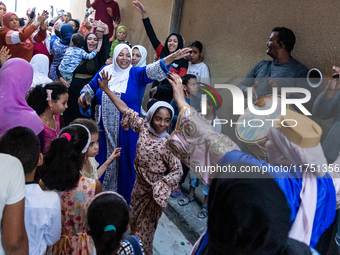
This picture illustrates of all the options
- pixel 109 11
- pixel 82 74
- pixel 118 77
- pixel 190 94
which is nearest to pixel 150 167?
pixel 190 94

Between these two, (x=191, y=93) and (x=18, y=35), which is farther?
(x=18, y=35)

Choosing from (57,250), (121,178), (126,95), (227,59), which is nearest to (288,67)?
(227,59)

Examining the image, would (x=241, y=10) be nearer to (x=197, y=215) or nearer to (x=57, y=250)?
(x=197, y=215)

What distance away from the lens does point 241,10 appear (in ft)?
10.7

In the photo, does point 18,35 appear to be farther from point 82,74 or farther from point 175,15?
point 175,15

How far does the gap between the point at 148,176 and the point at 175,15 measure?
3.17m

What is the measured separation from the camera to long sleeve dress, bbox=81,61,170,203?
2.97 metres

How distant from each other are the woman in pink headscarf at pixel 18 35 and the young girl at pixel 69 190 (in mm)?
2958

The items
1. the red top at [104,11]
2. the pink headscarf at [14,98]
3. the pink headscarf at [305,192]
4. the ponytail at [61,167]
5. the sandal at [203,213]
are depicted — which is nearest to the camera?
the pink headscarf at [305,192]

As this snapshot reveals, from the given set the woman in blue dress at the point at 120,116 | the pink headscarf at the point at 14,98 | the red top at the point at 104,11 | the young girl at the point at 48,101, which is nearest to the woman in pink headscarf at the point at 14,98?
the pink headscarf at the point at 14,98

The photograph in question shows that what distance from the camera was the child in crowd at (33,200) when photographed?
132 centimetres

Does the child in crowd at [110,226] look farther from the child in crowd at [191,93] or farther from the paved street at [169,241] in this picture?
the child in crowd at [191,93]

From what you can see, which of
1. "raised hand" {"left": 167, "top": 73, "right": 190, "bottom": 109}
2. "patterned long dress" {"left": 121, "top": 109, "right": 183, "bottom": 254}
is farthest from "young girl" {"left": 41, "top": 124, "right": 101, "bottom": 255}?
"raised hand" {"left": 167, "top": 73, "right": 190, "bottom": 109}

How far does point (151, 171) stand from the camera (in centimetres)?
222
